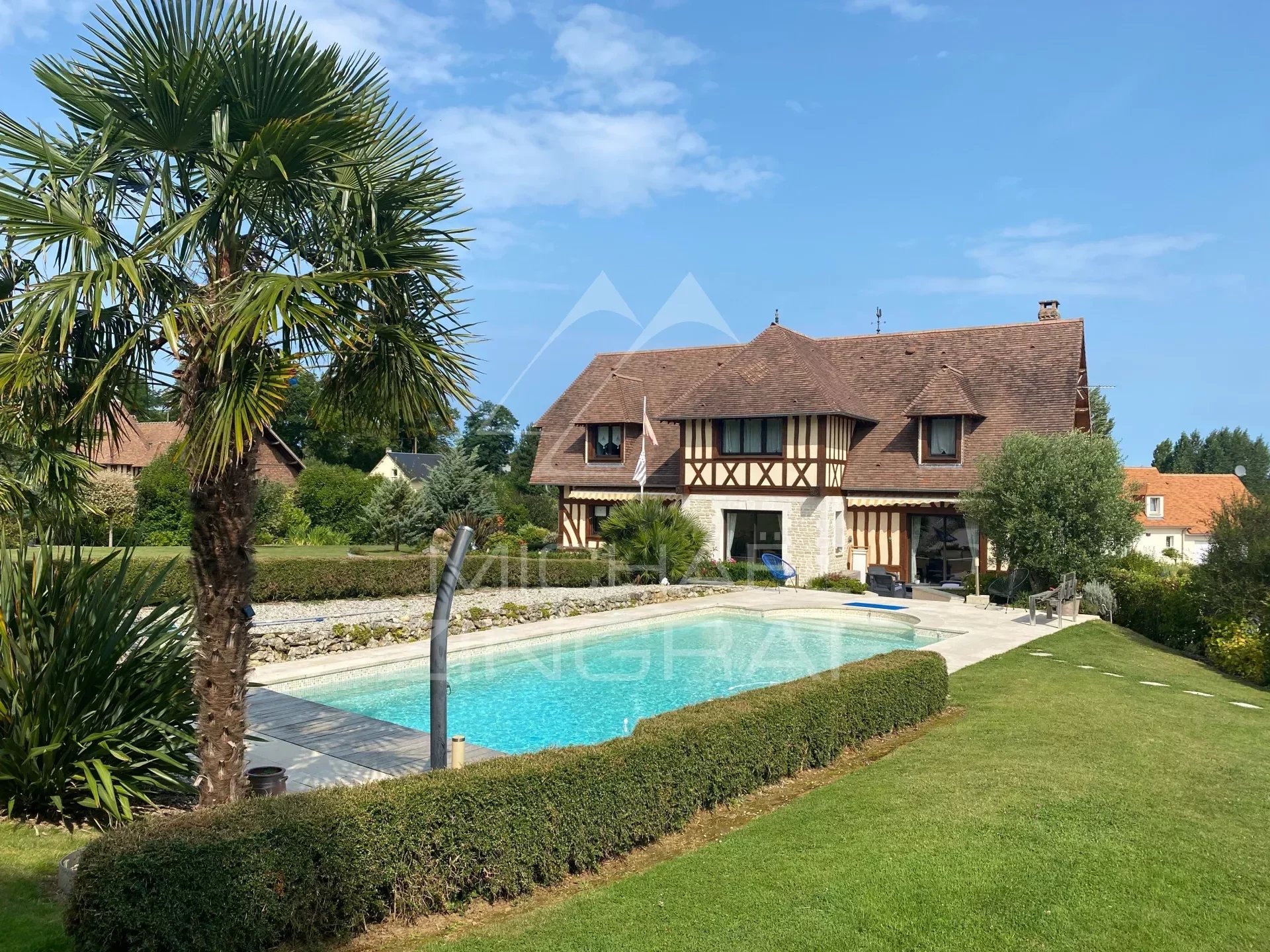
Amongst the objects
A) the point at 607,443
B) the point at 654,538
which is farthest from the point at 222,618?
the point at 607,443

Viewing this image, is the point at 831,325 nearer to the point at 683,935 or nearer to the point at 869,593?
the point at 869,593

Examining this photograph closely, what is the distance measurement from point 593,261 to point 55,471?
48.4ft

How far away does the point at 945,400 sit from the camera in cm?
2580

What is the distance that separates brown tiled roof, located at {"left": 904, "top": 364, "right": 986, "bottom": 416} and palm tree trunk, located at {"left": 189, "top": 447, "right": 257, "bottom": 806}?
22.8 meters

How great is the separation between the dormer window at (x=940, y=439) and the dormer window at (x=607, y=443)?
418 inches

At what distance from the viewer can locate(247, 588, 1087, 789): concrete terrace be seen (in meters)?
9.20

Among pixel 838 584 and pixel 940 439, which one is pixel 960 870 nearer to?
pixel 838 584

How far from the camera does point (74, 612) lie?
6906 mm

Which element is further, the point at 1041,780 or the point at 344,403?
the point at 1041,780

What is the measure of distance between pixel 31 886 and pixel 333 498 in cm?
3807

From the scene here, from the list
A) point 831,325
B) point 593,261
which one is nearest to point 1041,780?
point 593,261

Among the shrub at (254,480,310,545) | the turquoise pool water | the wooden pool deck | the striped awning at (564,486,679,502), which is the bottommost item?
the turquoise pool water

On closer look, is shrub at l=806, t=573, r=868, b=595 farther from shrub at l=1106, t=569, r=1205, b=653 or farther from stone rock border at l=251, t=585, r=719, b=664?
shrub at l=1106, t=569, r=1205, b=653

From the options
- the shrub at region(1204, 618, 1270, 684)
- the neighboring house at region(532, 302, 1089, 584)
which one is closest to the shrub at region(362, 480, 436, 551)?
the neighboring house at region(532, 302, 1089, 584)
